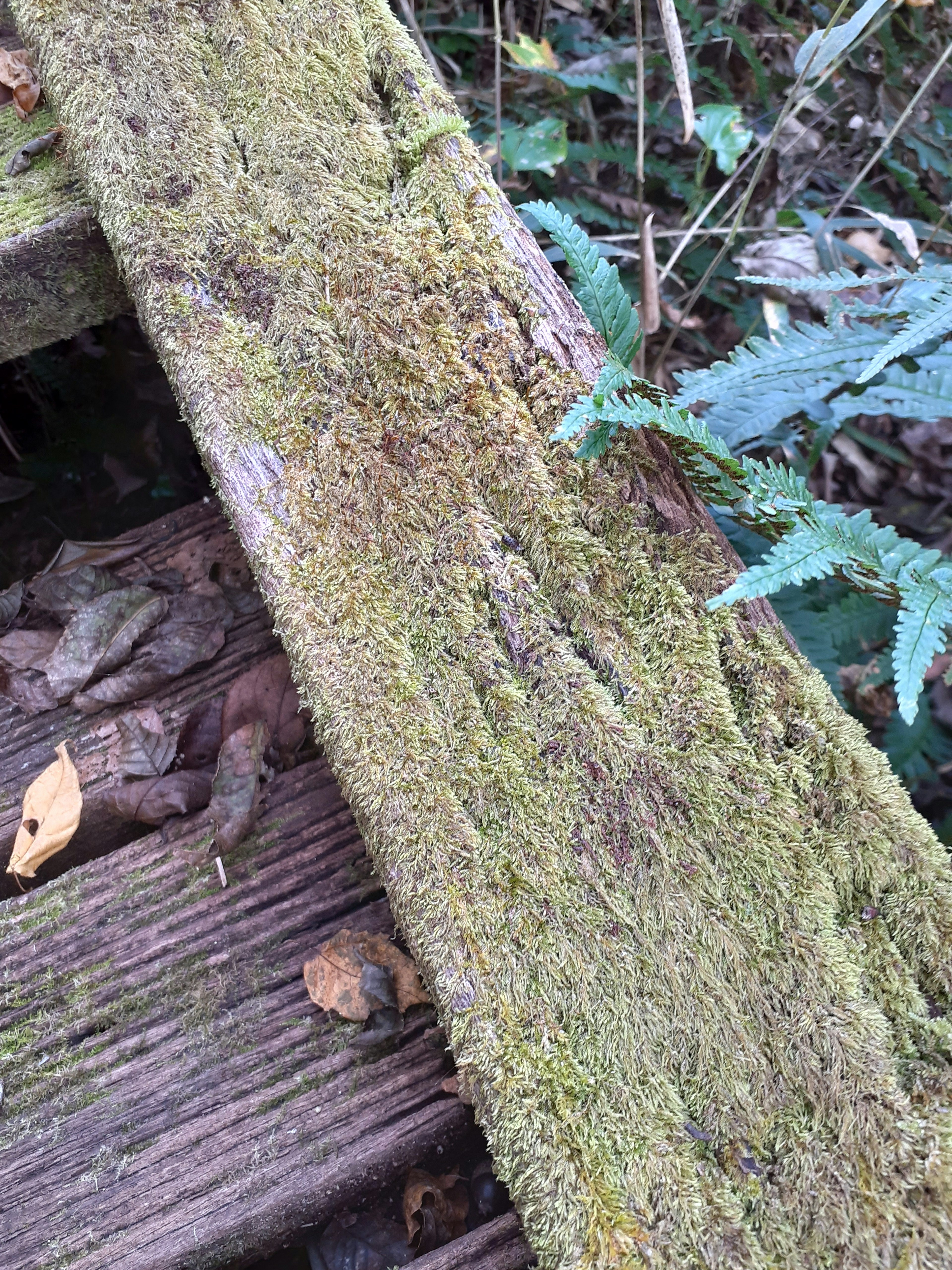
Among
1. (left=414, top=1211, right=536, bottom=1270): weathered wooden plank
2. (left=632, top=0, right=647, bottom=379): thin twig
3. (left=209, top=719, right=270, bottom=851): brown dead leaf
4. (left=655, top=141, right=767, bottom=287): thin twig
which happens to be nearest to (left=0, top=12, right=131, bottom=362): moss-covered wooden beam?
(left=209, top=719, right=270, bottom=851): brown dead leaf

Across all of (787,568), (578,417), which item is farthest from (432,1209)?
(578,417)

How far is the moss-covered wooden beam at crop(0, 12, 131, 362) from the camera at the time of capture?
165 centimetres

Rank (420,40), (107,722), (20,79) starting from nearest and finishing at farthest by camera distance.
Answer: (107,722) → (20,79) → (420,40)

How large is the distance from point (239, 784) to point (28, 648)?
60cm

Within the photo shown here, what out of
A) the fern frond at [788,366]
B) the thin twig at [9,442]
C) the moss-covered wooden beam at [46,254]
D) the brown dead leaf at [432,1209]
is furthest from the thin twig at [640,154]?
the thin twig at [9,442]

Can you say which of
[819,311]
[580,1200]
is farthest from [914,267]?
[580,1200]

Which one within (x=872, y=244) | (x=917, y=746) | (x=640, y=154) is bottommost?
(x=917, y=746)

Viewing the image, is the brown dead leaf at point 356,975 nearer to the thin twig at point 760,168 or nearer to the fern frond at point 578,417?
the fern frond at point 578,417

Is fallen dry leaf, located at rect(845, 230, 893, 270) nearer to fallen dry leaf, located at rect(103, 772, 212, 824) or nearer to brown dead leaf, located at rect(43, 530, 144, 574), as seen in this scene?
brown dead leaf, located at rect(43, 530, 144, 574)

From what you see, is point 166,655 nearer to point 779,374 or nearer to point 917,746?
point 779,374

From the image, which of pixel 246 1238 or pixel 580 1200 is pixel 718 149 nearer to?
pixel 580 1200

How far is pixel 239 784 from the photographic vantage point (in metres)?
1.57

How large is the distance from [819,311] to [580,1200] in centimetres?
326

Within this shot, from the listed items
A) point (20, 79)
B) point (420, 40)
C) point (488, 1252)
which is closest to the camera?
point (488, 1252)
